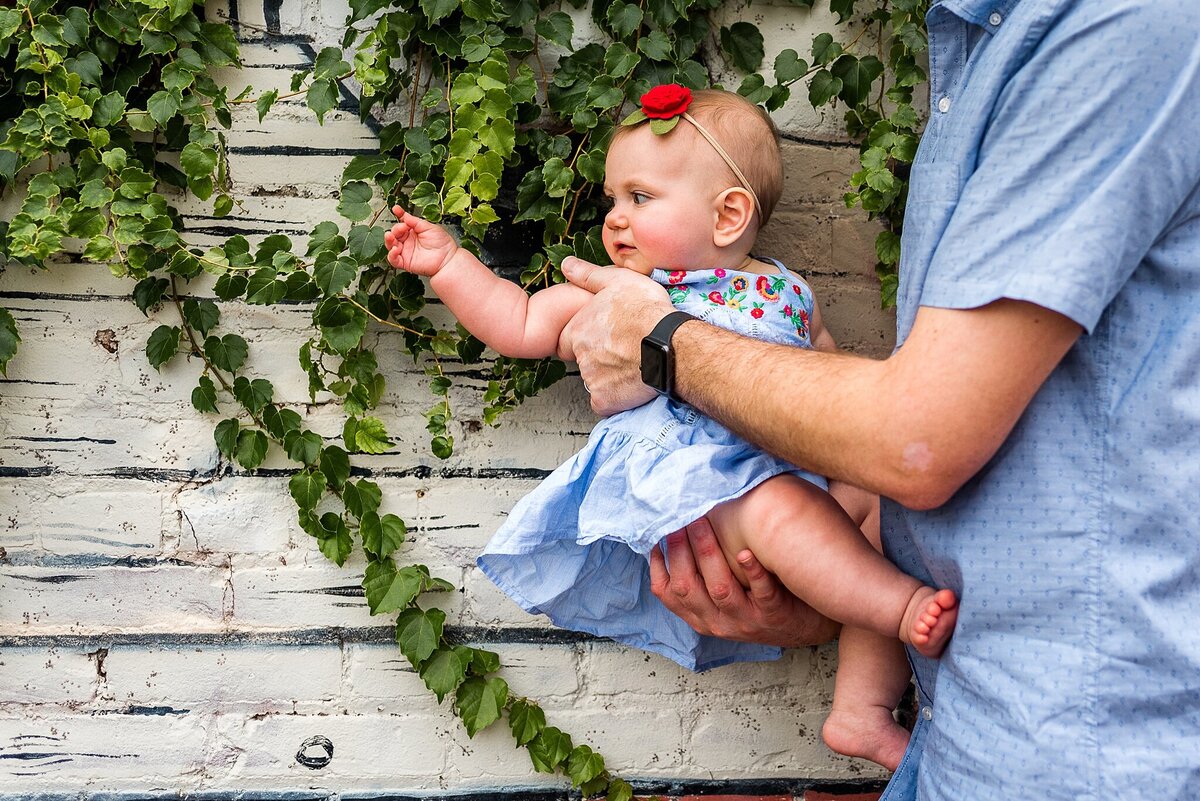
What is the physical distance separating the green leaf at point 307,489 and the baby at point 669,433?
0.32 m

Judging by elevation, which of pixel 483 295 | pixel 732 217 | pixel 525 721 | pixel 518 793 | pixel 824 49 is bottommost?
pixel 518 793

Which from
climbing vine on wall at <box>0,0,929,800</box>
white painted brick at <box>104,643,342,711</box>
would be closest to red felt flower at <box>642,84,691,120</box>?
Result: climbing vine on wall at <box>0,0,929,800</box>

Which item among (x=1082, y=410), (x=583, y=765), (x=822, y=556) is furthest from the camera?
(x=583, y=765)

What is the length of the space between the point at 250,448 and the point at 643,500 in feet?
2.24

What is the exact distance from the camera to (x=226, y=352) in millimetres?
1582

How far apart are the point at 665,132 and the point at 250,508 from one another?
0.88 meters

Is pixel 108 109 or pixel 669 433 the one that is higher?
pixel 108 109

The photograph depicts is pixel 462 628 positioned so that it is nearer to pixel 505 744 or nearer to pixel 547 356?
pixel 505 744

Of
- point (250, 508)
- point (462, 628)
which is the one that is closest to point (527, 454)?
point (462, 628)

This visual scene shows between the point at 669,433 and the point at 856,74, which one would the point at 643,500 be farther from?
the point at 856,74

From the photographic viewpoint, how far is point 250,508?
164 centimetres

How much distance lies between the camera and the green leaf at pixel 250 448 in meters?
1.58

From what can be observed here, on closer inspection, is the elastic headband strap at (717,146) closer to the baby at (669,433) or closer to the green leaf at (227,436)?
the baby at (669,433)

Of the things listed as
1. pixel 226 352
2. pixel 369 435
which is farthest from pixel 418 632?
pixel 226 352
